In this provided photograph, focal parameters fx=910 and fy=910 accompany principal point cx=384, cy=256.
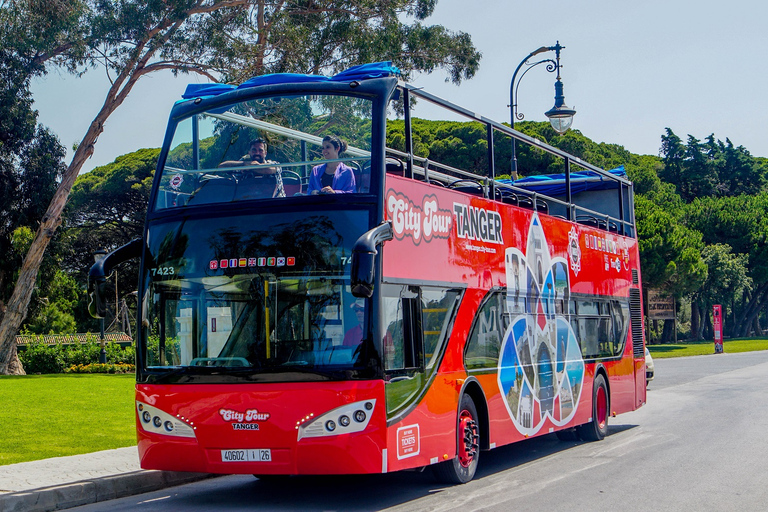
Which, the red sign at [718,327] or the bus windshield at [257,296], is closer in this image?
the bus windshield at [257,296]

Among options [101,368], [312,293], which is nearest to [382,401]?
[312,293]

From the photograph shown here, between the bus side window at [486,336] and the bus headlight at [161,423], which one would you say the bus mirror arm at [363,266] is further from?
the bus side window at [486,336]

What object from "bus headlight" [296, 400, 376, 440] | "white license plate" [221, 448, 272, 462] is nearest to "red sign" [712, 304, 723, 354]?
"bus headlight" [296, 400, 376, 440]

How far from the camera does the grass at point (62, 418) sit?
40.7 feet

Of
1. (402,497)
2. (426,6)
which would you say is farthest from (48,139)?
(402,497)

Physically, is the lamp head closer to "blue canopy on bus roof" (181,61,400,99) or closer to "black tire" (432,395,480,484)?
"black tire" (432,395,480,484)

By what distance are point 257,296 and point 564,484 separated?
400 centimetres

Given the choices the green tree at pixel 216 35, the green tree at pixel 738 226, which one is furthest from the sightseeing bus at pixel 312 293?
the green tree at pixel 738 226

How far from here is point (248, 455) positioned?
26.4ft

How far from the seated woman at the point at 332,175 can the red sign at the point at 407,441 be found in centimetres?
226

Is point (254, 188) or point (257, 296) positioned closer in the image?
point (257, 296)

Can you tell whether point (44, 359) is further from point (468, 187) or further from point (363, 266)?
point (363, 266)

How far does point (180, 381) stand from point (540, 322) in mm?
5503

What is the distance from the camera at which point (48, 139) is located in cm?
3206
